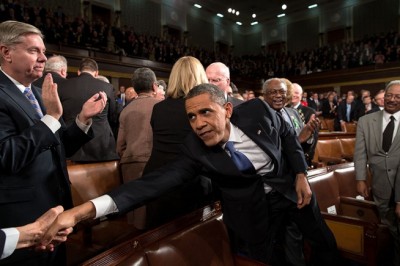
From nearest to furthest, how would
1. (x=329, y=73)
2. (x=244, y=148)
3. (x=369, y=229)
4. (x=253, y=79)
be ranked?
(x=244, y=148) < (x=369, y=229) < (x=329, y=73) < (x=253, y=79)

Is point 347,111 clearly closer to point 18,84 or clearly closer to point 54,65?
point 54,65

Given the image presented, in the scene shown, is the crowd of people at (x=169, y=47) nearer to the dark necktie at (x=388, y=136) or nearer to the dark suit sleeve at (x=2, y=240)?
the dark necktie at (x=388, y=136)

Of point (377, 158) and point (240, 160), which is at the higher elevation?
point (240, 160)

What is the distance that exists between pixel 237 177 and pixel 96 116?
149 cm

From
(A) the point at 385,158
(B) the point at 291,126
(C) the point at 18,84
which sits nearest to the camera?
(C) the point at 18,84

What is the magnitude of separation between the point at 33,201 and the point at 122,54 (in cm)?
977

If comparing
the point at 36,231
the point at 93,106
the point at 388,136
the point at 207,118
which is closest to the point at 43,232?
the point at 36,231

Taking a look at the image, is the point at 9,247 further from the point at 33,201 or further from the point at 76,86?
the point at 76,86

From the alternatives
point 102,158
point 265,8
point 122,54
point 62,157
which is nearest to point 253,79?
point 265,8

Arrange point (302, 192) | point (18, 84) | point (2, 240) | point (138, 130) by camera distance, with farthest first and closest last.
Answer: point (138, 130) < point (302, 192) < point (18, 84) < point (2, 240)

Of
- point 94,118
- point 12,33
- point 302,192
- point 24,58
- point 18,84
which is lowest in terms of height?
point 302,192

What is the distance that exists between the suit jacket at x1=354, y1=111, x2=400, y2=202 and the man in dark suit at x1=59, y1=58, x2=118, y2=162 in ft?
6.89

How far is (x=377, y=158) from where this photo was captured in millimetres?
2490

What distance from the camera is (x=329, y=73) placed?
1350 cm
